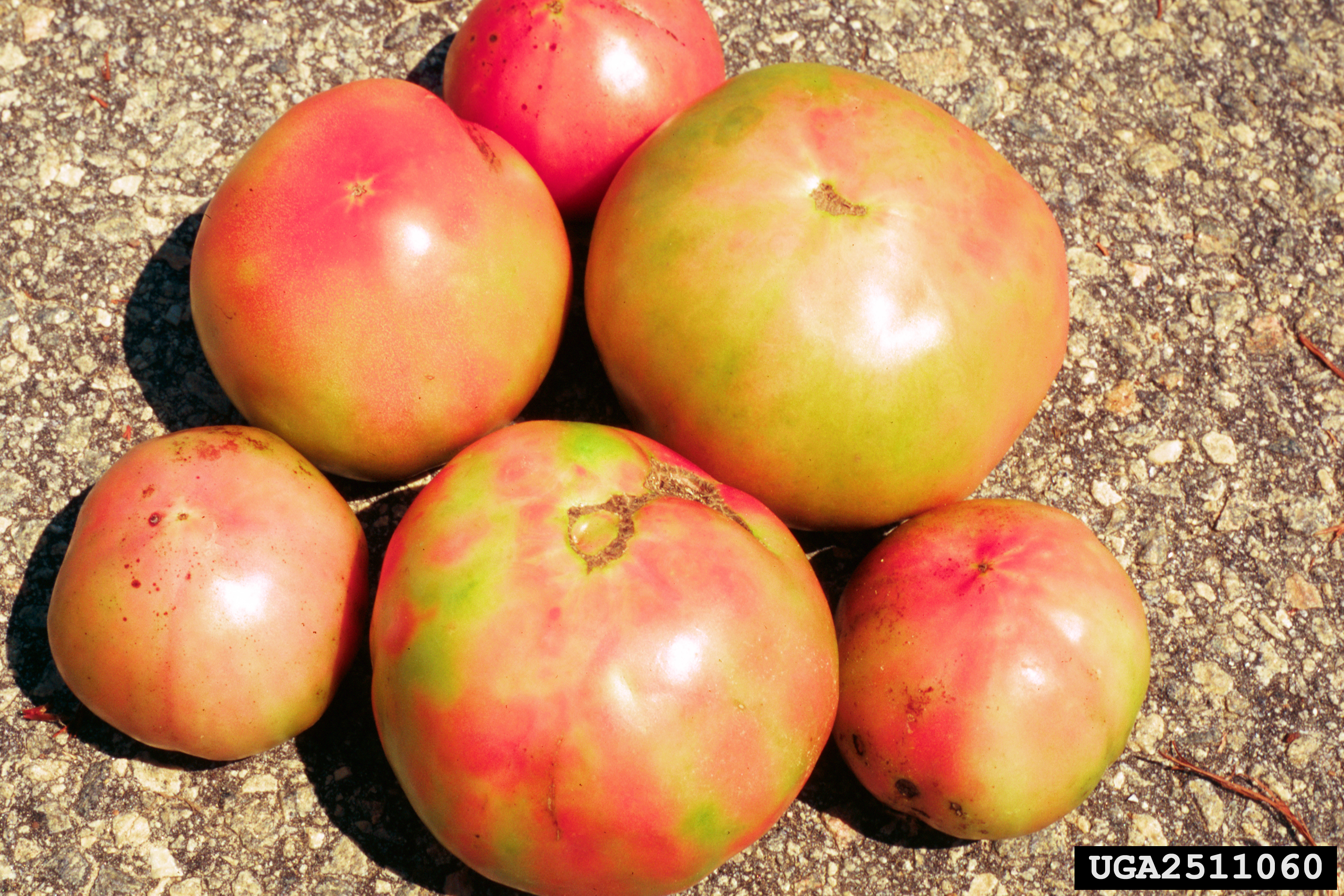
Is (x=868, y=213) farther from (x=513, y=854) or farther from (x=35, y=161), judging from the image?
(x=35, y=161)

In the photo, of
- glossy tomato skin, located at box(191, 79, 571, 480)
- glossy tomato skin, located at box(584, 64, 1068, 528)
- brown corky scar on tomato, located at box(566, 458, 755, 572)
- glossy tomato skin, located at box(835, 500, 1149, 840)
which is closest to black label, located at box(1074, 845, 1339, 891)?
glossy tomato skin, located at box(835, 500, 1149, 840)

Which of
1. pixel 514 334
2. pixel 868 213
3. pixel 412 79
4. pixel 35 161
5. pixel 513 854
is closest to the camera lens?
pixel 513 854

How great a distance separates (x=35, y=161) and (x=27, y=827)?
165 cm

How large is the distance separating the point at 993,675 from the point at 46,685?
6.36ft

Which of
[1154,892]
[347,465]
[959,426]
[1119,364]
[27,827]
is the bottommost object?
[1154,892]

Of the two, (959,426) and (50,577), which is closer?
(959,426)

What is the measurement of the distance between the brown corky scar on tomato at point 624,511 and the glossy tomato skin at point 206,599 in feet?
1.86

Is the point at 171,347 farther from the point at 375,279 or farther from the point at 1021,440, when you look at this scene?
the point at 1021,440

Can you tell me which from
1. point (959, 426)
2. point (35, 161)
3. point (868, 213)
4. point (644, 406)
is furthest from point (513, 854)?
point (35, 161)

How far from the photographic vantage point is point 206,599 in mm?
1837

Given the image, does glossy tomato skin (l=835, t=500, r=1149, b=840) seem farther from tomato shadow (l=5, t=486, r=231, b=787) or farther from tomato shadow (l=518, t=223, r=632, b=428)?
tomato shadow (l=5, t=486, r=231, b=787)

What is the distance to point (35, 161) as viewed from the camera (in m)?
2.76

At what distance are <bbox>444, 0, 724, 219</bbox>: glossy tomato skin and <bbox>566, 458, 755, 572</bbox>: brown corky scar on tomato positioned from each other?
797mm

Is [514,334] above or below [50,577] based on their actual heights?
above
